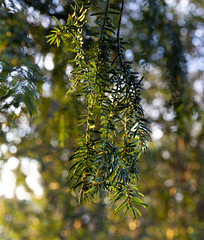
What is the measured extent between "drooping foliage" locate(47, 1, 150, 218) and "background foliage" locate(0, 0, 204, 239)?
2.1 inches

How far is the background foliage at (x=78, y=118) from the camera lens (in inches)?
17.6

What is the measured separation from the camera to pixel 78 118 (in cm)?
61

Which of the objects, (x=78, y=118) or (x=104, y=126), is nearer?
(x=104, y=126)

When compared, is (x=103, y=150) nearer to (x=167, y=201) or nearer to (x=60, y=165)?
(x=60, y=165)

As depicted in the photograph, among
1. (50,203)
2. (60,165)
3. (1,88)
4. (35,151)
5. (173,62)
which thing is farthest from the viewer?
(50,203)

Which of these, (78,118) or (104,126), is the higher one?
(78,118)

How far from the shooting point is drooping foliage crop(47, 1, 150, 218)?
0.24 m

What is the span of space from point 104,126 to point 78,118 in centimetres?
35

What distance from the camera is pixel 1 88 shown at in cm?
35

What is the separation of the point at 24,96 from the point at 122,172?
187 millimetres

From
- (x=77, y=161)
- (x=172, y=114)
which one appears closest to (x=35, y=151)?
(x=172, y=114)

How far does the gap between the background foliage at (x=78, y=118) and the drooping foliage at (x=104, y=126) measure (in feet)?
0.18

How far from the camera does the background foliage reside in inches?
17.6

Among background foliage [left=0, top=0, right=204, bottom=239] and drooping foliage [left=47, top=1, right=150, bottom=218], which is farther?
background foliage [left=0, top=0, right=204, bottom=239]
